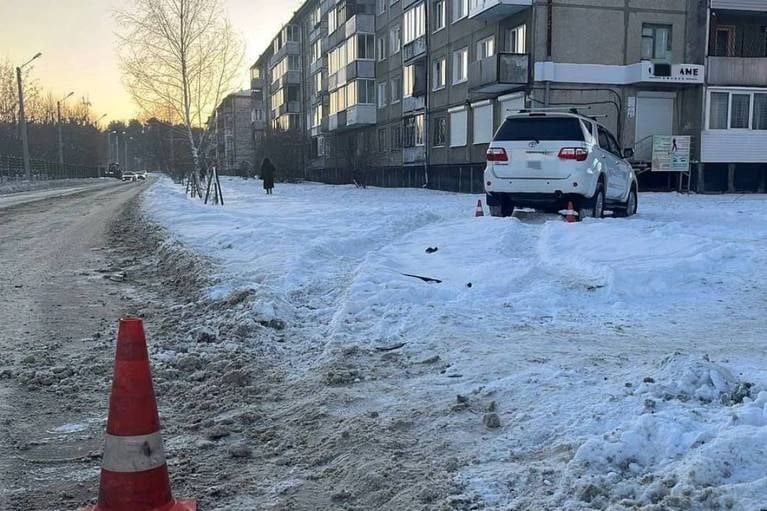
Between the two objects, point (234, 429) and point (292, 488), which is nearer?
point (292, 488)

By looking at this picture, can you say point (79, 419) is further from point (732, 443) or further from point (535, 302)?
point (535, 302)

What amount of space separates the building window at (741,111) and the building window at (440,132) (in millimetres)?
12318

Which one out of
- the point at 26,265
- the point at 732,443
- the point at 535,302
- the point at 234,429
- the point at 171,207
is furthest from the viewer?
the point at 171,207

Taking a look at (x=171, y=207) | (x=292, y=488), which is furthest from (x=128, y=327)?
(x=171, y=207)

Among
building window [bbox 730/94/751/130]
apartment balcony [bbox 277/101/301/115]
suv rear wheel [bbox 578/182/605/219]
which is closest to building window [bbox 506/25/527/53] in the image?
building window [bbox 730/94/751/130]

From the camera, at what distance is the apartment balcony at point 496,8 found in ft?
80.9

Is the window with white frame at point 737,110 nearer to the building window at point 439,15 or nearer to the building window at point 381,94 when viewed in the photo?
the building window at point 439,15

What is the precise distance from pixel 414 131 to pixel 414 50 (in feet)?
13.7

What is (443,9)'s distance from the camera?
107ft

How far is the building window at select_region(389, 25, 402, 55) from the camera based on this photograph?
39200mm

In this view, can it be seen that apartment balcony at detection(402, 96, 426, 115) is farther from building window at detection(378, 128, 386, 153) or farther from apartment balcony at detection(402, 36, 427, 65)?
building window at detection(378, 128, 386, 153)

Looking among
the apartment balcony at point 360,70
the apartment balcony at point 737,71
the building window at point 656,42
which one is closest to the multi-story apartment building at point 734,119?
the apartment balcony at point 737,71

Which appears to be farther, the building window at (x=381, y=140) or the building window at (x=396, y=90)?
the building window at (x=381, y=140)

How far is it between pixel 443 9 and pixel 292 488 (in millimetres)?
32240
